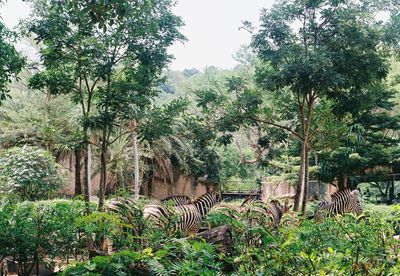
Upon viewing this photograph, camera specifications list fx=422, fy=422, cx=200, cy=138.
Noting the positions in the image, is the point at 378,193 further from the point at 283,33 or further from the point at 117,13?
the point at 117,13

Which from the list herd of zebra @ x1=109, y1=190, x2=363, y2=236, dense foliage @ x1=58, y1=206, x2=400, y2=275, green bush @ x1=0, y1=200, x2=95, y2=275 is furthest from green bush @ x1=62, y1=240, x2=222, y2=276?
green bush @ x1=0, y1=200, x2=95, y2=275

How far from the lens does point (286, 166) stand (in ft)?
42.1

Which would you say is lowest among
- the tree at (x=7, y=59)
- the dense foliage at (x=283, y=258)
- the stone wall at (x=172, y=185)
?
the stone wall at (x=172, y=185)

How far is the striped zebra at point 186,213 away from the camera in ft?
14.9

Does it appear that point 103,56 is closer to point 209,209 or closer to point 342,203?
point 209,209

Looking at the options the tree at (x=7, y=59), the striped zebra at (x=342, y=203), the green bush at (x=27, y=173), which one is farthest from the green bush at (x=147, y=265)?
the green bush at (x=27, y=173)

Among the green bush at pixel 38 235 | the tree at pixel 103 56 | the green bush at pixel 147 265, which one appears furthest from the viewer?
the tree at pixel 103 56

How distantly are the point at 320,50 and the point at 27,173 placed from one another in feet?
25.2

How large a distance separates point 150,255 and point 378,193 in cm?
1576

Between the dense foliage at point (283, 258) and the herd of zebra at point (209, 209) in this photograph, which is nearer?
the dense foliage at point (283, 258)

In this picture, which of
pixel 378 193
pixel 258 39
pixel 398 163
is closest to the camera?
pixel 258 39

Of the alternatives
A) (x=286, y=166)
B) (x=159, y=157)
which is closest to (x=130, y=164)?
(x=159, y=157)

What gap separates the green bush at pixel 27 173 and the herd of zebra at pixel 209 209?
4.89m

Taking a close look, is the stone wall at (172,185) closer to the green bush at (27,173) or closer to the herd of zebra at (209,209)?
the green bush at (27,173)
